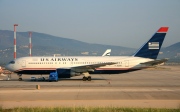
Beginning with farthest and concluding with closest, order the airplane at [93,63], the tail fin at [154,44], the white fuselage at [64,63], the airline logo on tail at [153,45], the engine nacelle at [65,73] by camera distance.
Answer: the airline logo on tail at [153,45] → the tail fin at [154,44] → the white fuselage at [64,63] → the airplane at [93,63] → the engine nacelle at [65,73]

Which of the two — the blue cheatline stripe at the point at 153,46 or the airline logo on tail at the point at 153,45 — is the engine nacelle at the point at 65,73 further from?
the airline logo on tail at the point at 153,45

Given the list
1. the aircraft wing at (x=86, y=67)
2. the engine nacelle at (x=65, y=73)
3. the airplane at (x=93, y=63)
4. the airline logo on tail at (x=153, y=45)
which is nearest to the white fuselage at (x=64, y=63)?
the airplane at (x=93, y=63)

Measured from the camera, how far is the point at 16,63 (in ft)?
126

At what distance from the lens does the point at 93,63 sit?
1526 inches

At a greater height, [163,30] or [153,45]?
[163,30]

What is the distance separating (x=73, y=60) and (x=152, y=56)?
37.0 feet

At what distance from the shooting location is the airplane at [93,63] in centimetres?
3781

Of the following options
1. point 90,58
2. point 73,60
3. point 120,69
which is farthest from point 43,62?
point 120,69

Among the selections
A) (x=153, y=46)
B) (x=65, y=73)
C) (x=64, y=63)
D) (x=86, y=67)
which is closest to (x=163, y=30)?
(x=153, y=46)

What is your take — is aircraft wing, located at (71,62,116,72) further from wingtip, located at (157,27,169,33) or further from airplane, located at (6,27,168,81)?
wingtip, located at (157,27,169,33)

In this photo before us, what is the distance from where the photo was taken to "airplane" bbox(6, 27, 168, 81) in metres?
37.8

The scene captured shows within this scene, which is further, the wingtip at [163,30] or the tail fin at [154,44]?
the tail fin at [154,44]

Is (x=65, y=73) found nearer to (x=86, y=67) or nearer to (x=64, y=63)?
(x=64, y=63)

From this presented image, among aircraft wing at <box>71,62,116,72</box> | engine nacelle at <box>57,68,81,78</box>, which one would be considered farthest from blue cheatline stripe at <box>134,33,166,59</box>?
engine nacelle at <box>57,68,81,78</box>
